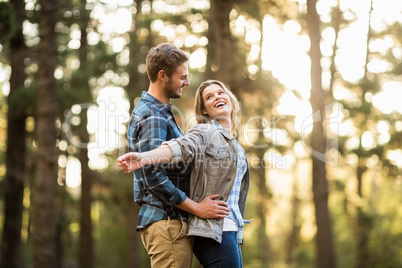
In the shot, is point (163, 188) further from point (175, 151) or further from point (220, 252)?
point (220, 252)

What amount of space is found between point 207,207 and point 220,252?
0.30 meters

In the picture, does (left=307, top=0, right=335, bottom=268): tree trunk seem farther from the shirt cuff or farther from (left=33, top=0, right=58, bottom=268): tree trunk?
the shirt cuff

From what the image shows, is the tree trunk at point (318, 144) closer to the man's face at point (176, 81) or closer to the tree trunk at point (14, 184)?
the man's face at point (176, 81)

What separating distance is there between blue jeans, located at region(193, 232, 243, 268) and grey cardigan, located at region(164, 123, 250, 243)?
7 centimetres

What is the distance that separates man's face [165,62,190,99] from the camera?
332cm

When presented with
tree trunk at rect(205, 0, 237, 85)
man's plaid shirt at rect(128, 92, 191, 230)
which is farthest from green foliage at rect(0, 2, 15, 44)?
man's plaid shirt at rect(128, 92, 191, 230)

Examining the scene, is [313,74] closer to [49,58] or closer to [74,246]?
[49,58]

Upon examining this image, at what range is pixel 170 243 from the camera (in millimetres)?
3094

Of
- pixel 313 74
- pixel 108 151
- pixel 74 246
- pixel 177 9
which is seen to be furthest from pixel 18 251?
pixel 74 246

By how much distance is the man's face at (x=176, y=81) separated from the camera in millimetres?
3316

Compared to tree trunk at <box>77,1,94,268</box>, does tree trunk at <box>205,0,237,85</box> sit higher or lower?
higher

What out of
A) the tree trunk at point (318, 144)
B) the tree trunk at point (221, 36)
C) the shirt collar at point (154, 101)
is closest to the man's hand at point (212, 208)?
the shirt collar at point (154, 101)

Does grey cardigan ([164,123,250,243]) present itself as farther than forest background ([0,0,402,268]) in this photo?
No

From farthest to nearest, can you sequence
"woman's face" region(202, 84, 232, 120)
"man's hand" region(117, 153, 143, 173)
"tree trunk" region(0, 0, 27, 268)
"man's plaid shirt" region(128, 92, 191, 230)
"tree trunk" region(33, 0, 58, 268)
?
"tree trunk" region(0, 0, 27, 268) < "tree trunk" region(33, 0, 58, 268) < "woman's face" region(202, 84, 232, 120) < "man's plaid shirt" region(128, 92, 191, 230) < "man's hand" region(117, 153, 143, 173)
